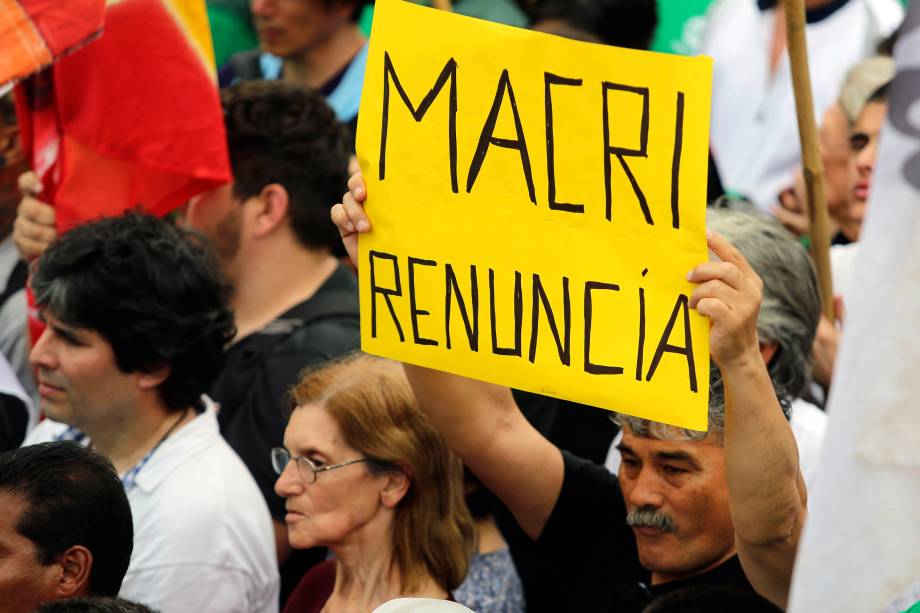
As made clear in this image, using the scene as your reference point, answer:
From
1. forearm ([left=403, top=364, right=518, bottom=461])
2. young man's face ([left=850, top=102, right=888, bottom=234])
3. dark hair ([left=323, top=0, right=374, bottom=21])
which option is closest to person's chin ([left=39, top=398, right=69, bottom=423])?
forearm ([left=403, top=364, right=518, bottom=461])

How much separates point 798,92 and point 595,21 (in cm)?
252

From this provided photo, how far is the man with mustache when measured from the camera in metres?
2.34

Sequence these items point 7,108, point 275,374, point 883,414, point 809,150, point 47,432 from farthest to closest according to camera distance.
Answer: point 7,108
point 275,374
point 47,432
point 809,150
point 883,414

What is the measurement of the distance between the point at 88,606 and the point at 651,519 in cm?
Result: 101

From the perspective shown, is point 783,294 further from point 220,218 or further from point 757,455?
point 220,218

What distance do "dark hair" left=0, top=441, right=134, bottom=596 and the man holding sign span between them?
57 cm

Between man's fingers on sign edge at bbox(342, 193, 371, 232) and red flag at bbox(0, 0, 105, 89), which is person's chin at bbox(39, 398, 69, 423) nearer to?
red flag at bbox(0, 0, 105, 89)

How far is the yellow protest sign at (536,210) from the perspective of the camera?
92.4 inches

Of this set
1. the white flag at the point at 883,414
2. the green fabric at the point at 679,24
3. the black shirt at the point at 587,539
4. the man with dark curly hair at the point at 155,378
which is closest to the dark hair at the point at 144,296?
the man with dark curly hair at the point at 155,378

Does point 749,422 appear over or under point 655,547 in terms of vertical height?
over

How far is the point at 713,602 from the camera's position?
7.29 feet

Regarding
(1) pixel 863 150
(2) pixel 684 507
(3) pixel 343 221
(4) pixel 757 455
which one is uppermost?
(3) pixel 343 221

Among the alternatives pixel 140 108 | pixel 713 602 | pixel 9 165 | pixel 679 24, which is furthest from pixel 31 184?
pixel 679 24

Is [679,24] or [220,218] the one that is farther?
[679,24]
